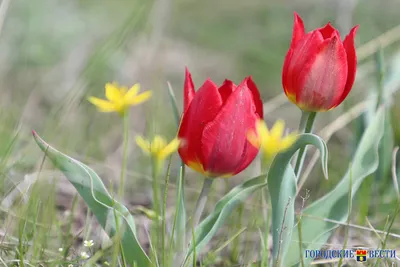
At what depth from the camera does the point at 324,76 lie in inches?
39.3

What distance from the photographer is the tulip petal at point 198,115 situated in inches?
38.2

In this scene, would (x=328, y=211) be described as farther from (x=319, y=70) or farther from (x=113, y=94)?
(x=113, y=94)

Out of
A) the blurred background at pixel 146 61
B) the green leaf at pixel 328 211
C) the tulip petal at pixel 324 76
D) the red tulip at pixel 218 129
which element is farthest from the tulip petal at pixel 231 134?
the blurred background at pixel 146 61

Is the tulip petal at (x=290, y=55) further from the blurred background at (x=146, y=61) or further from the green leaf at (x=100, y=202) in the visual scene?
the blurred background at (x=146, y=61)

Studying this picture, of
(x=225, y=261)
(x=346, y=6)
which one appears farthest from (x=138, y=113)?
(x=225, y=261)

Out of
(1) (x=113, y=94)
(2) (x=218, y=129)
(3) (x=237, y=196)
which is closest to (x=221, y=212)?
(3) (x=237, y=196)

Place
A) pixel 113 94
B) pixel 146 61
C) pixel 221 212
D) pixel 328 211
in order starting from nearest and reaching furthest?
1. pixel 113 94
2. pixel 221 212
3. pixel 328 211
4. pixel 146 61

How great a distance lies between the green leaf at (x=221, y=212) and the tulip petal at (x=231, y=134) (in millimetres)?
47

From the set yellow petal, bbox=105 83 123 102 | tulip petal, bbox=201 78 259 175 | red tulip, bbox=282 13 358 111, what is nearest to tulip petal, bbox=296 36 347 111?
red tulip, bbox=282 13 358 111

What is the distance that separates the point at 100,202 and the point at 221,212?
0.20 metres

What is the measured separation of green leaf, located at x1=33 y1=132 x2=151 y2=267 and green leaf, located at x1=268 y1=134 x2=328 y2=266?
0.74 feet

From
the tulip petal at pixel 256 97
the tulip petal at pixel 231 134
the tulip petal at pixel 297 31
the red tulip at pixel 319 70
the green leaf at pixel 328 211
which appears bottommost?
the green leaf at pixel 328 211

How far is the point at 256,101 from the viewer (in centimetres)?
102

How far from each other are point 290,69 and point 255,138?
0.16 m
